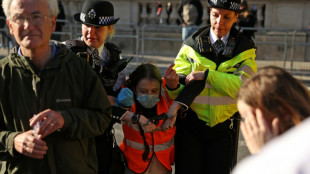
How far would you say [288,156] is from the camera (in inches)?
46.2

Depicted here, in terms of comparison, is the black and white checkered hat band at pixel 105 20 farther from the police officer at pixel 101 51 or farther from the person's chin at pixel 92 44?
the person's chin at pixel 92 44

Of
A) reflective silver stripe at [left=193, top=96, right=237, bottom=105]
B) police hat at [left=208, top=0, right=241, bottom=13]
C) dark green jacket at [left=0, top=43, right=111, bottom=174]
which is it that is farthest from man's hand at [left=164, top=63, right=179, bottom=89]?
dark green jacket at [left=0, top=43, right=111, bottom=174]

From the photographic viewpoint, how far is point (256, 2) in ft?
44.7

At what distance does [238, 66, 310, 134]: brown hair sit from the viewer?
1726mm

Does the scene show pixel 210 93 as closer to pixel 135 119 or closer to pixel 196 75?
pixel 196 75

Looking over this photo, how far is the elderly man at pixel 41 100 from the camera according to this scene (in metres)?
2.45

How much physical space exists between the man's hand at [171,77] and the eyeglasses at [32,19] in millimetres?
1230

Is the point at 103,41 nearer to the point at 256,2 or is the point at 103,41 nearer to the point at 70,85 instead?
the point at 70,85

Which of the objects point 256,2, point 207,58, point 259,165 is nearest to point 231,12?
point 207,58

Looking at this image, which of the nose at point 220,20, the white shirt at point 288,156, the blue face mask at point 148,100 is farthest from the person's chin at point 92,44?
the white shirt at point 288,156

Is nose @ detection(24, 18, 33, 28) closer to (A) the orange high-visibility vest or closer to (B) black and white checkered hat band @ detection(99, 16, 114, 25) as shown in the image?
(B) black and white checkered hat band @ detection(99, 16, 114, 25)

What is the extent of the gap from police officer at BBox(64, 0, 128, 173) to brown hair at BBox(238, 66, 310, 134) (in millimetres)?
Result: 1722

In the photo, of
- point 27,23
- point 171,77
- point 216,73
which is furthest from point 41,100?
point 216,73

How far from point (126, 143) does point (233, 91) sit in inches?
40.6
